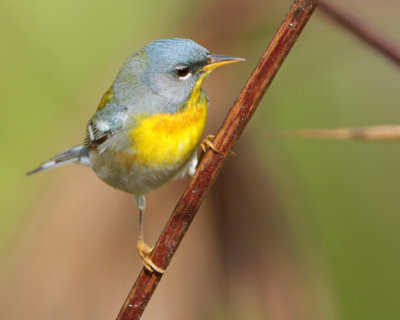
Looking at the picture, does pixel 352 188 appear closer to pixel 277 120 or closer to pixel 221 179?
pixel 277 120

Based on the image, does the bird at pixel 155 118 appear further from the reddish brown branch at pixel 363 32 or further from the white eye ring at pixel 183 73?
the reddish brown branch at pixel 363 32

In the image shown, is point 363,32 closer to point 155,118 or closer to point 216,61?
point 216,61

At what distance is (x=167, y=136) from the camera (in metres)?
2.26

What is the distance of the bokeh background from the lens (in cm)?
186

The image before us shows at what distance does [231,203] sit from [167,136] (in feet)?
1.53

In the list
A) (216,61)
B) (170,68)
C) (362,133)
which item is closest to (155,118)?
(170,68)

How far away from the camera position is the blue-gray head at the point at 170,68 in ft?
7.23

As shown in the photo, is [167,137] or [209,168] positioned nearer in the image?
[209,168]

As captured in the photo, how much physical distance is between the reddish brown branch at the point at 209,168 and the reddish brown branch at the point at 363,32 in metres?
0.50

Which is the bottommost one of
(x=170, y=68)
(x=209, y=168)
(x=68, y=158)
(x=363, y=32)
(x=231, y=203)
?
(x=363, y=32)

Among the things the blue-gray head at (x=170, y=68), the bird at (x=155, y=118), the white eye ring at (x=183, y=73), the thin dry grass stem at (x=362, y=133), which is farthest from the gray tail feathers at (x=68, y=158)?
the thin dry grass stem at (x=362, y=133)

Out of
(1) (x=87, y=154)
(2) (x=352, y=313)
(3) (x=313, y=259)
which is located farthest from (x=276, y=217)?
(2) (x=352, y=313)

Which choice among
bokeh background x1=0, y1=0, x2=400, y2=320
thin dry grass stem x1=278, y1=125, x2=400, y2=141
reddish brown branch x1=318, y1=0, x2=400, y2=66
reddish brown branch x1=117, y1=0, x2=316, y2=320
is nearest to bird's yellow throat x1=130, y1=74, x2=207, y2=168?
bokeh background x1=0, y1=0, x2=400, y2=320

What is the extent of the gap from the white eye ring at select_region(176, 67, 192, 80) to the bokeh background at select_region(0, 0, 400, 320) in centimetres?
10
